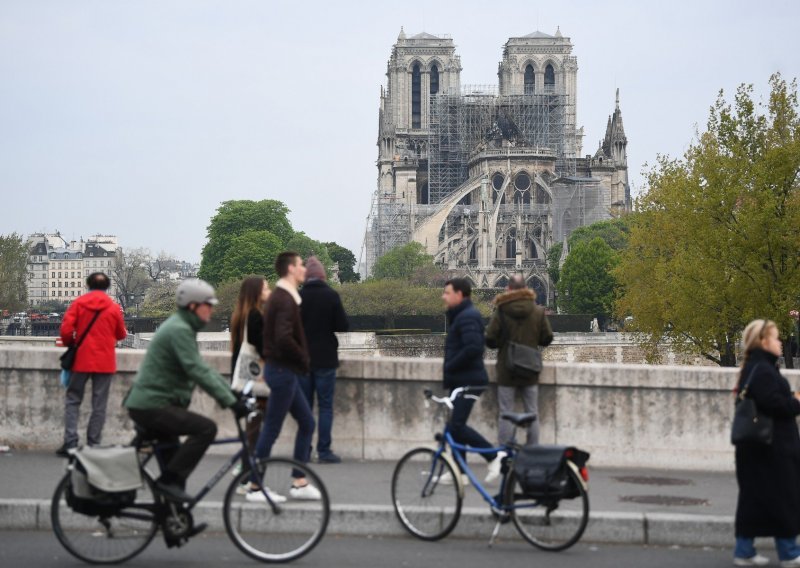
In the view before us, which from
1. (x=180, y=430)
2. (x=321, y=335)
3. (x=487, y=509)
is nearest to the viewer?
(x=180, y=430)

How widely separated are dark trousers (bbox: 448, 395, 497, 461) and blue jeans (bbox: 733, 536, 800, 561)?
214cm

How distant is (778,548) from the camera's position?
8.57 m

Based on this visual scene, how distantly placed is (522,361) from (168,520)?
147 inches

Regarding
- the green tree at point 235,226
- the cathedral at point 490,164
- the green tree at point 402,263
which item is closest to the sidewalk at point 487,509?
the green tree at point 235,226

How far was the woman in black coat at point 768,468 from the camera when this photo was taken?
8.49 metres

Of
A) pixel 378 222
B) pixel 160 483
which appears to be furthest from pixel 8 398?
pixel 378 222

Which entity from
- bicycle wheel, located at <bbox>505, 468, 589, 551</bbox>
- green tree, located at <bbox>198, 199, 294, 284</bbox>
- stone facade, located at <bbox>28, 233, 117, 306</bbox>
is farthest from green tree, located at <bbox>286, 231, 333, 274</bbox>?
bicycle wheel, located at <bbox>505, 468, 589, 551</bbox>

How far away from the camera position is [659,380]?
40.7 ft

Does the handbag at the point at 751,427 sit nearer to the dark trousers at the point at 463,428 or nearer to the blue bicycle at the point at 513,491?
the blue bicycle at the point at 513,491

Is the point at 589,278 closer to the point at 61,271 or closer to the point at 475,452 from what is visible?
the point at 475,452

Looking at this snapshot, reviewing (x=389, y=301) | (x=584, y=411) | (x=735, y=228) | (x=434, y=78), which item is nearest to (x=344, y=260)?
(x=434, y=78)

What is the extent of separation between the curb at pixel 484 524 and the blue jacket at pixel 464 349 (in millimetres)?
1593

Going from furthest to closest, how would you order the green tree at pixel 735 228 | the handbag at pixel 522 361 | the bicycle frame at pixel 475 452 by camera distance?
the green tree at pixel 735 228 → the handbag at pixel 522 361 → the bicycle frame at pixel 475 452

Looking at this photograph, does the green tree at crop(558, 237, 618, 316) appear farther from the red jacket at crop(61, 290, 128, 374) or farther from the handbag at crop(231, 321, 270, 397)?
the handbag at crop(231, 321, 270, 397)
